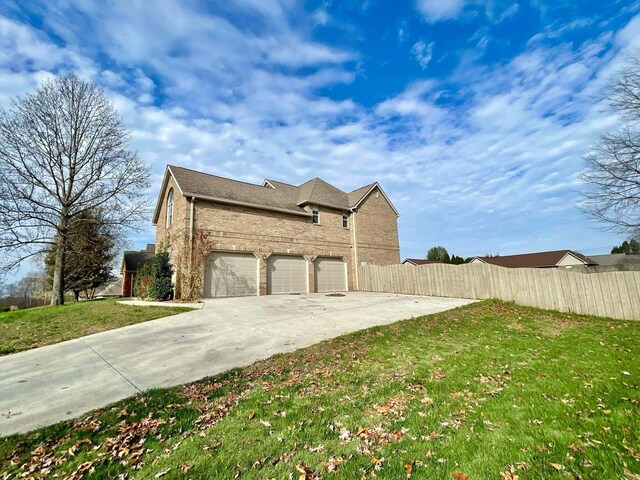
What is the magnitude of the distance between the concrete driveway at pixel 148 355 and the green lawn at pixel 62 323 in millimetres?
727

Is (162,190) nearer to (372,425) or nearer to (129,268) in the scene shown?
(129,268)

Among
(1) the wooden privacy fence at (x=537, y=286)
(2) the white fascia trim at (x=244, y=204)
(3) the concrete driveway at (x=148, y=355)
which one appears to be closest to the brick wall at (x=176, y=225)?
(2) the white fascia trim at (x=244, y=204)

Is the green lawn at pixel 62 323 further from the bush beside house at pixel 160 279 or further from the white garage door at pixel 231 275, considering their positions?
the white garage door at pixel 231 275

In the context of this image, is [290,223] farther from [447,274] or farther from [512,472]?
[512,472]

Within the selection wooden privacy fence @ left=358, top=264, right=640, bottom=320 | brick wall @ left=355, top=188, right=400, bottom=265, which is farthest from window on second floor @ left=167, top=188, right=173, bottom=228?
wooden privacy fence @ left=358, top=264, right=640, bottom=320

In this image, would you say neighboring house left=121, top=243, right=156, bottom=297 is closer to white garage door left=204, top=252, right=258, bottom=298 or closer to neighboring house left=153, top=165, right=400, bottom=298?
neighboring house left=153, top=165, right=400, bottom=298

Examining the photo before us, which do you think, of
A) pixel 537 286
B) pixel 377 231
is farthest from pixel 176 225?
pixel 537 286

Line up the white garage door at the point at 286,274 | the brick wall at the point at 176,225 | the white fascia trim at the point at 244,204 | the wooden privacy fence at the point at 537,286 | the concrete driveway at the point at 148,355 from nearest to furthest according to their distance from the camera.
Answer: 1. the concrete driveway at the point at 148,355
2. the wooden privacy fence at the point at 537,286
3. the brick wall at the point at 176,225
4. the white fascia trim at the point at 244,204
5. the white garage door at the point at 286,274

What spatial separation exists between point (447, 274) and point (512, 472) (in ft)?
47.1

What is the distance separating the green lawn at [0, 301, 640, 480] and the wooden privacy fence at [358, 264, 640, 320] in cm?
607

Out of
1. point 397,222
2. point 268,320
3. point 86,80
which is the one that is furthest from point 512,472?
point 86,80

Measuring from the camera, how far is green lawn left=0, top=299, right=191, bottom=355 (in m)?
7.96

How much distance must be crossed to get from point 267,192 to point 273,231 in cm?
341

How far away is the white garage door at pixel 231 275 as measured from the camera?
15.4 meters
